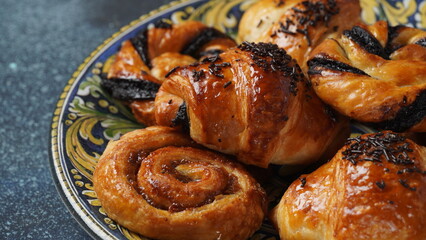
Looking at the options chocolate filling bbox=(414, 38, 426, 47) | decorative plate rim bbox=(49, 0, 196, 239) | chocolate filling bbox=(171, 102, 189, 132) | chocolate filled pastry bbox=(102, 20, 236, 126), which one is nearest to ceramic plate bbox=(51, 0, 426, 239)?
decorative plate rim bbox=(49, 0, 196, 239)

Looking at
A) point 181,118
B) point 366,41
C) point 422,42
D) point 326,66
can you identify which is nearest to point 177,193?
point 181,118

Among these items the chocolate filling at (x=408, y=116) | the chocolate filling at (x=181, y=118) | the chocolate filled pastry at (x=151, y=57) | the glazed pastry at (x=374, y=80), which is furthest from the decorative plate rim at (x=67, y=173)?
the chocolate filling at (x=408, y=116)

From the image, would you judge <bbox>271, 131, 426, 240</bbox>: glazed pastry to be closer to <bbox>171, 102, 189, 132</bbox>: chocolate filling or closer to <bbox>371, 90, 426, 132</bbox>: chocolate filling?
<bbox>371, 90, 426, 132</bbox>: chocolate filling

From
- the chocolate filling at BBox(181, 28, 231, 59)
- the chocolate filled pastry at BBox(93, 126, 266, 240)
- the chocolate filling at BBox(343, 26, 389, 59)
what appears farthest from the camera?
the chocolate filling at BBox(181, 28, 231, 59)

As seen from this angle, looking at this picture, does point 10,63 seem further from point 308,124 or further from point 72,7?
point 308,124

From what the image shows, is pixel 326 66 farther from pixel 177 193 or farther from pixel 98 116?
pixel 98 116

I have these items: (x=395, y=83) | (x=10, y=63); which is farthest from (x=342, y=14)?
(x=10, y=63)
